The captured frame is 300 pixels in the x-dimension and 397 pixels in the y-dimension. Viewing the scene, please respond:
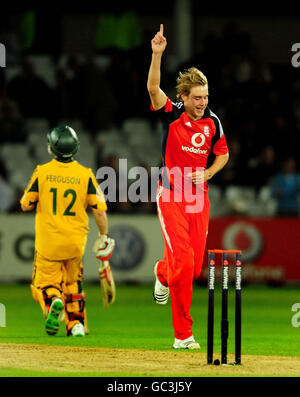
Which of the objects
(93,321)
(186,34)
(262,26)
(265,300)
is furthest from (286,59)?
(93,321)

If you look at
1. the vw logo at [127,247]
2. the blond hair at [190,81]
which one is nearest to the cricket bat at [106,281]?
the blond hair at [190,81]

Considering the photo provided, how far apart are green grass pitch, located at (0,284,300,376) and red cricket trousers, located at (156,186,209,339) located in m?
0.43

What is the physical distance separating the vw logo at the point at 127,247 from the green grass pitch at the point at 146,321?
0.42 meters

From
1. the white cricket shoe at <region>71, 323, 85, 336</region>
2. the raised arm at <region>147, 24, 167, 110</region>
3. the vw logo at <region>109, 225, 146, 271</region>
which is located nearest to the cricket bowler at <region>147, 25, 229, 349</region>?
the raised arm at <region>147, 24, 167, 110</region>

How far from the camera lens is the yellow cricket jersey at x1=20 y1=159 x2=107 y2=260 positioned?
10.5 metres

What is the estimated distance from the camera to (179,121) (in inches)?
377

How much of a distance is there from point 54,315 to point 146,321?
2.99 metres

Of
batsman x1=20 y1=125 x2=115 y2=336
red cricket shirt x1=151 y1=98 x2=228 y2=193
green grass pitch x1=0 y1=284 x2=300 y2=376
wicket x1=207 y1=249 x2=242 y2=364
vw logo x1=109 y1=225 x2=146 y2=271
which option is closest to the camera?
wicket x1=207 y1=249 x2=242 y2=364

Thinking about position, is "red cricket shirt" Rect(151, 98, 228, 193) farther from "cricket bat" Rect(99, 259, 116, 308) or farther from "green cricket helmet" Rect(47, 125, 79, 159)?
"cricket bat" Rect(99, 259, 116, 308)

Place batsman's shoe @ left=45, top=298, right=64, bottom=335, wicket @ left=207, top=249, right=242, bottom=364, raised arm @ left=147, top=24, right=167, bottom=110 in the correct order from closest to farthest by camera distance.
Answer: wicket @ left=207, top=249, right=242, bottom=364 < raised arm @ left=147, top=24, right=167, bottom=110 < batsman's shoe @ left=45, top=298, right=64, bottom=335

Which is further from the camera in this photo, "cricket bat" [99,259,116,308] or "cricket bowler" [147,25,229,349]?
"cricket bat" [99,259,116,308]

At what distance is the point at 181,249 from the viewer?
370 inches

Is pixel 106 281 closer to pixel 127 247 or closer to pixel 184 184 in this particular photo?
pixel 184 184

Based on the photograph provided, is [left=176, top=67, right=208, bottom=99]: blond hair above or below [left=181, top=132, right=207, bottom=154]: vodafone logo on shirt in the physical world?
above
